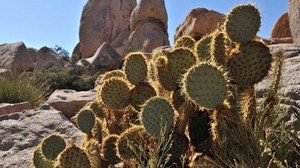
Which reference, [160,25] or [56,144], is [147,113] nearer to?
[56,144]

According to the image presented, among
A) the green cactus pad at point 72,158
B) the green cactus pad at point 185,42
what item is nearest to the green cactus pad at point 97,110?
the green cactus pad at point 185,42

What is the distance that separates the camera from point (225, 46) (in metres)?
3.68

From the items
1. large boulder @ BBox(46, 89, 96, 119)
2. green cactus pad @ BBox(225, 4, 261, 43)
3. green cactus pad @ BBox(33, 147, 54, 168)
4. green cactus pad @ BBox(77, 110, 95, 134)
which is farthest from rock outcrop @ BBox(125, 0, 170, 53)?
green cactus pad @ BBox(225, 4, 261, 43)

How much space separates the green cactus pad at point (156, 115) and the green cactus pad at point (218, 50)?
1.65ft

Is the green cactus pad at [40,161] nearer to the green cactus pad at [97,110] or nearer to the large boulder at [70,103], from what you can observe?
the green cactus pad at [97,110]

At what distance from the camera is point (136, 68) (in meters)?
4.32

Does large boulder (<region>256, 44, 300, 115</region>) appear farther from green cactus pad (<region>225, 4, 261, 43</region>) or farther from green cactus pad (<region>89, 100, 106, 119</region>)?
green cactus pad (<region>89, 100, 106, 119</region>)

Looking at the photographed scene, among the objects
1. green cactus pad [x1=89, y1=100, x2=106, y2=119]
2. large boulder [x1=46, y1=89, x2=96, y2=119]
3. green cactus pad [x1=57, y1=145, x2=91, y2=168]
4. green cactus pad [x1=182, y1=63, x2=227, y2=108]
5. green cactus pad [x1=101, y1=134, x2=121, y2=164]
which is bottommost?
large boulder [x1=46, y1=89, x2=96, y2=119]

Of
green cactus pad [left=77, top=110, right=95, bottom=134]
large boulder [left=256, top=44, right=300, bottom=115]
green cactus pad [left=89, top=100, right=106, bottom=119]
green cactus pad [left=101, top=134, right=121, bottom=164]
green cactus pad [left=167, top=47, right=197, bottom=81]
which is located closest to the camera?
green cactus pad [left=167, top=47, right=197, bottom=81]

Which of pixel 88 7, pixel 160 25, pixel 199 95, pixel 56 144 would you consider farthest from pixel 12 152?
pixel 88 7

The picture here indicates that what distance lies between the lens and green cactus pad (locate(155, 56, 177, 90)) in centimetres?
387

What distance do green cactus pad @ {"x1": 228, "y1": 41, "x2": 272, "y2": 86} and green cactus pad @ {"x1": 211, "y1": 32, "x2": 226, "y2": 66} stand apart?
0.13 meters

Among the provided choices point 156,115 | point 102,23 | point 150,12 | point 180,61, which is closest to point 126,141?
point 156,115

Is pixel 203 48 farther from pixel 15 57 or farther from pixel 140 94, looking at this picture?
pixel 15 57
